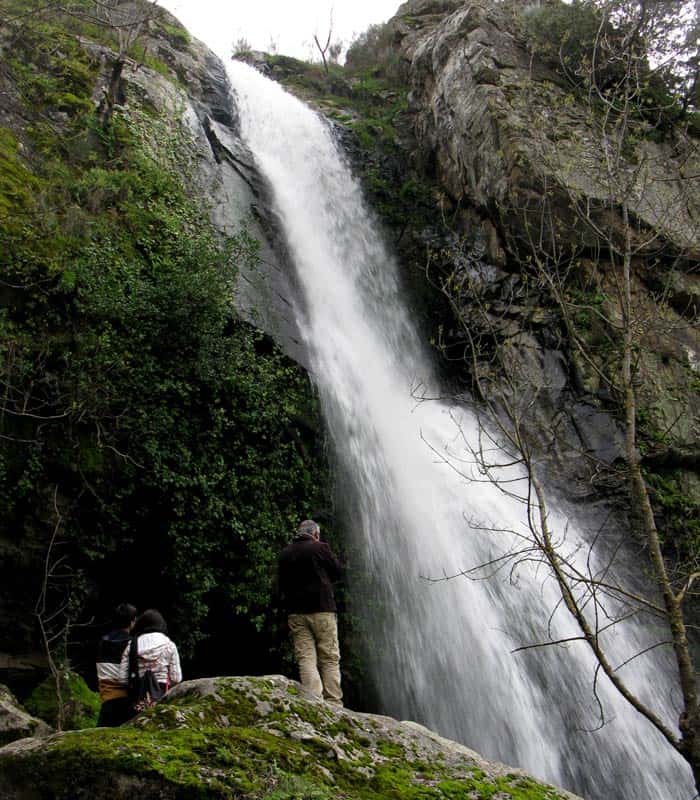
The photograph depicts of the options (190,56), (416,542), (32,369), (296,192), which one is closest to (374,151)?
(296,192)

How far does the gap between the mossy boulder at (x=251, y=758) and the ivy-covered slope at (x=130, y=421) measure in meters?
3.86

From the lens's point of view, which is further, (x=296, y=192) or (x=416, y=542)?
(x=296, y=192)

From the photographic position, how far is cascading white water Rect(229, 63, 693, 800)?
775cm

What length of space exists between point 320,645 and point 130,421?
3407mm

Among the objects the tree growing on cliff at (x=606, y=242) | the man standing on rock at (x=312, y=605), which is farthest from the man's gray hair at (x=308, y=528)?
the tree growing on cliff at (x=606, y=242)

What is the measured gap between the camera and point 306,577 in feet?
18.1

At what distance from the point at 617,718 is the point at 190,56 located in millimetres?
16824

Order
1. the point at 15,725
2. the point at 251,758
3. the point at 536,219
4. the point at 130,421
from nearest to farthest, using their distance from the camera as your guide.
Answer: the point at 251,758, the point at 15,725, the point at 130,421, the point at 536,219

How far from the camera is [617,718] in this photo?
818 centimetres

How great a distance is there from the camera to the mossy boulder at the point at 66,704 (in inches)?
245

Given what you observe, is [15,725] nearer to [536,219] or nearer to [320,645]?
[320,645]

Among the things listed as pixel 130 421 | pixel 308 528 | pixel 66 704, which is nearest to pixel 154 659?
pixel 308 528

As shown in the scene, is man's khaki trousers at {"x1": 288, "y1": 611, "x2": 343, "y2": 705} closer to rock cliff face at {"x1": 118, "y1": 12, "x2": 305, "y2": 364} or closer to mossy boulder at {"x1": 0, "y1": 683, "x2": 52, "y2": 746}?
mossy boulder at {"x1": 0, "y1": 683, "x2": 52, "y2": 746}

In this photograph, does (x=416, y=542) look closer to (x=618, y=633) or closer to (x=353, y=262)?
(x=618, y=633)
